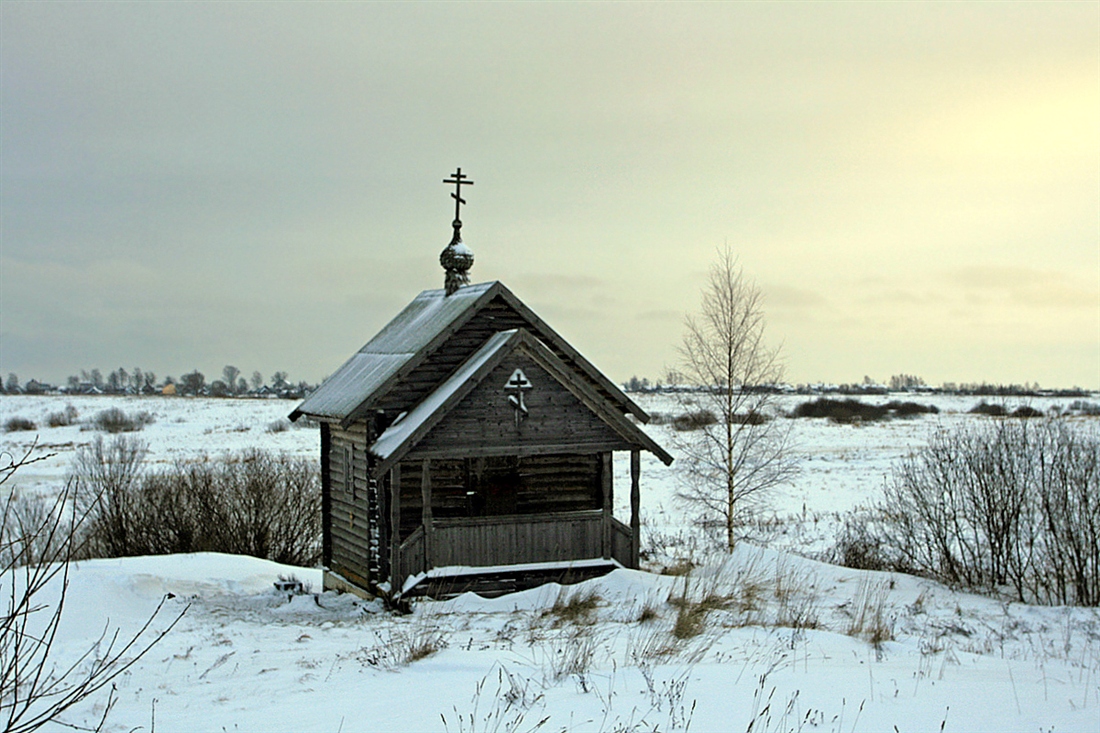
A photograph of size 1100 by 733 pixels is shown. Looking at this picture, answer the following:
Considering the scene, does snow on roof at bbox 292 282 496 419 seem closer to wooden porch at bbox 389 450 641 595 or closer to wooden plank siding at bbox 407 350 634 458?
wooden plank siding at bbox 407 350 634 458

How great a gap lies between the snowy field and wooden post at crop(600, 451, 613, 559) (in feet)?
2.87

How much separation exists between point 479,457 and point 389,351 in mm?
3052

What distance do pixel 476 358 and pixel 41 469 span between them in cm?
3319

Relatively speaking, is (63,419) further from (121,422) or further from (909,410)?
(909,410)

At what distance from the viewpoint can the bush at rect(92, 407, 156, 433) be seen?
179ft

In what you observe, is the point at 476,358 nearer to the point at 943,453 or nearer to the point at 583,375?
the point at 583,375

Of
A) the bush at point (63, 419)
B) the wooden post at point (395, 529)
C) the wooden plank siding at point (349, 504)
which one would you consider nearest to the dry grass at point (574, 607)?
the wooden post at point (395, 529)

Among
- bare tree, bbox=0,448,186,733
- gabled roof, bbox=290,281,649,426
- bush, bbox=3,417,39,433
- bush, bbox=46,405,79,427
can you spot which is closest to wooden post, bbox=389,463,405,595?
gabled roof, bbox=290,281,649,426

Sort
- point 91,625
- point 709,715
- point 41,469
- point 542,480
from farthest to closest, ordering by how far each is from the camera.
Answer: point 41,469 < point 542,480 < point 91,625 < point 709,715

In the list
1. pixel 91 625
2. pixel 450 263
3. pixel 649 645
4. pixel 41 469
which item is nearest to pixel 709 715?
pixel 649 645

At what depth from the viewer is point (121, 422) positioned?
57344 millimetres

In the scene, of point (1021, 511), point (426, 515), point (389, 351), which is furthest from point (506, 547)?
point (1021, 511)

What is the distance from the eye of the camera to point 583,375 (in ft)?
57.4

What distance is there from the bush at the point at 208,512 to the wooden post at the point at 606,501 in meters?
10.6
